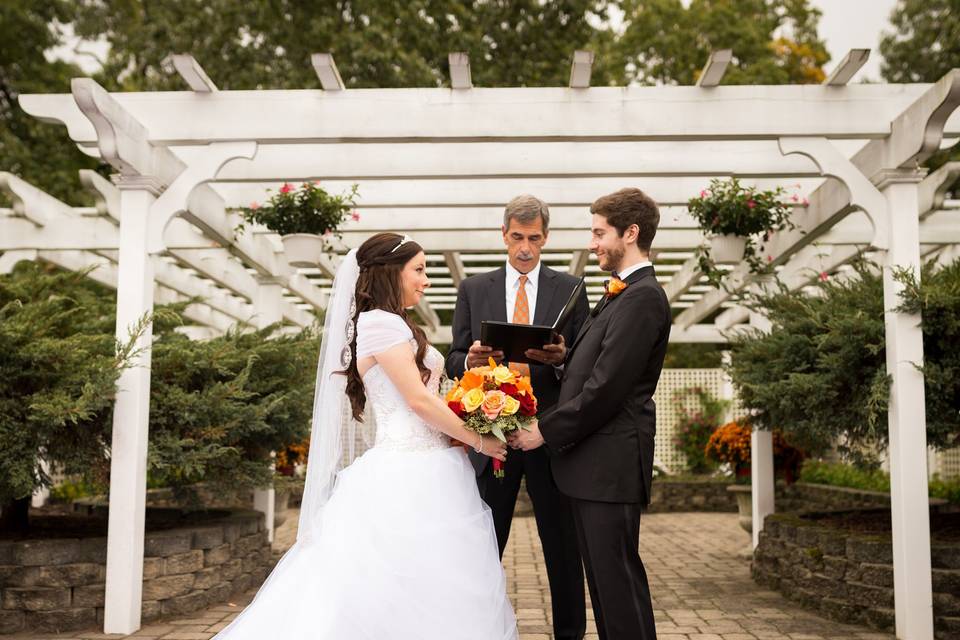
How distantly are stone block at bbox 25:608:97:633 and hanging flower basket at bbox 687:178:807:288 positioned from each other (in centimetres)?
500

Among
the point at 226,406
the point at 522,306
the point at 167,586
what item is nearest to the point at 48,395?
the point at 226,406

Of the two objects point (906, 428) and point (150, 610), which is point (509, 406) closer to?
point (906, 428)

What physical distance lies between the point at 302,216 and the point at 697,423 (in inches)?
384

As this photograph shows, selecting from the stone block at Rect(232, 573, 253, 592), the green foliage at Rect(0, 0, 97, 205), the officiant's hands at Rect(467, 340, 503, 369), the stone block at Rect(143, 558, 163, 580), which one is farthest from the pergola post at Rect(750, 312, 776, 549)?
the green foliage at Rect(0, 0, 97, 205)

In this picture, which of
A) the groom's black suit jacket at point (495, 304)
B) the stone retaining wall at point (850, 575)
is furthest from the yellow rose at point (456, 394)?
the stone retaining wall at point (850, 575)

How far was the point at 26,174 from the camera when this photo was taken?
1605cm

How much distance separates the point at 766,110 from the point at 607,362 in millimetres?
3029

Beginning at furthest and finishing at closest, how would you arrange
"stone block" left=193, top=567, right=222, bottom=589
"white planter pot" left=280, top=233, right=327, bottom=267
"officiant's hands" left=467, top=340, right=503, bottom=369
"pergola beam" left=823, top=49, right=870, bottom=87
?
"white planter pot" left=280, top=233, right=327, bottom=267 < "stone block" left=193, top=567, right=222, bottom=589 < "pergola beam" left=823, top=49, right=870, bottom=87 < "officiant's hands" left=467, top=340, right=503, bottom=369

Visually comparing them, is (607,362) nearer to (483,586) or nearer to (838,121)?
(483,586)

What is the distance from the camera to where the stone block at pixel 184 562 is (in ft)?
18.9

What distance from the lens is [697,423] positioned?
15.3m

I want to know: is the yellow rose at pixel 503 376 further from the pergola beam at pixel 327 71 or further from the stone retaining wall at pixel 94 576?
the stone retaining wall at pixel 94 576

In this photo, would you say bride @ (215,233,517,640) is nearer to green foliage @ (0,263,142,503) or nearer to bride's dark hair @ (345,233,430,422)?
bride's dark hair @ (345,233,430,422)

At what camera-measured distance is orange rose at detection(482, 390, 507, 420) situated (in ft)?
11.0
